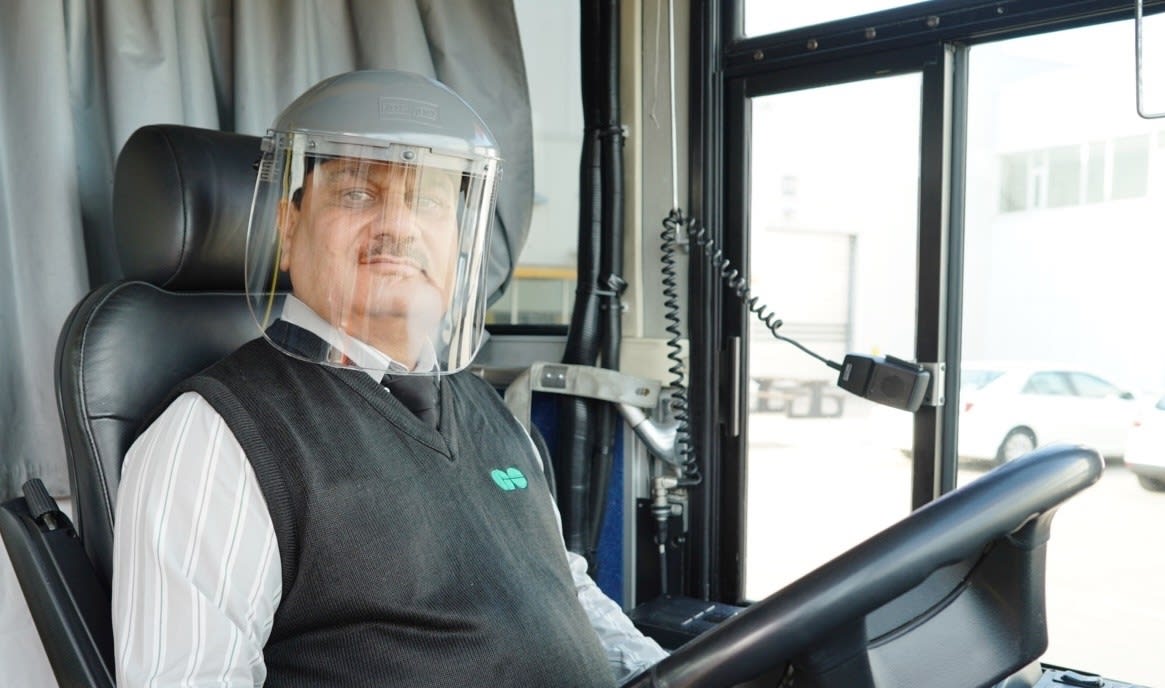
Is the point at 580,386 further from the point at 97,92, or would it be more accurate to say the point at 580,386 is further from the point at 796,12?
the point at 97,92

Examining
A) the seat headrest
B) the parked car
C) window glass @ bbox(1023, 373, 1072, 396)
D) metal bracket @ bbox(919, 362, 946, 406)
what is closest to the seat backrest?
the seat headrest

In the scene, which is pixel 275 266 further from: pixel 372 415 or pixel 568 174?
pixel 568 174

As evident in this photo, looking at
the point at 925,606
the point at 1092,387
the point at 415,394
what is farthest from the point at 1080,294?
the point at 415,394

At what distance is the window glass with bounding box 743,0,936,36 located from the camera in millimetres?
1913

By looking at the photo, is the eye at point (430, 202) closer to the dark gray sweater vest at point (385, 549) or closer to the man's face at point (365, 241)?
the man's face at point (365, 241)

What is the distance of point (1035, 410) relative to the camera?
1.80 meters

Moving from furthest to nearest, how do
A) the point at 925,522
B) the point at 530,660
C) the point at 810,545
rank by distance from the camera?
the point at 810,545, the point at 530,660, the point at 925,522

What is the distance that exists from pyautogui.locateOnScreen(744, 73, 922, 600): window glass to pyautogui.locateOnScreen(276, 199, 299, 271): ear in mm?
1145

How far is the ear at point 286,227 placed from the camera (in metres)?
1.32

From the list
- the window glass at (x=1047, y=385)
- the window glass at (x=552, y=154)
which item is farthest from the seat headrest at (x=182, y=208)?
the window glass at (x=1047, y=385)

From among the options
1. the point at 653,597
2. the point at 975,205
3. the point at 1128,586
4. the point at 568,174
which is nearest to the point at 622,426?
the point at 653,597

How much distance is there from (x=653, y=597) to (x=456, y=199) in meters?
1.24

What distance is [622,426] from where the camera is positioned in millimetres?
2240

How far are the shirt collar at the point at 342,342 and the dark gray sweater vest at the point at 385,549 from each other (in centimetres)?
4
